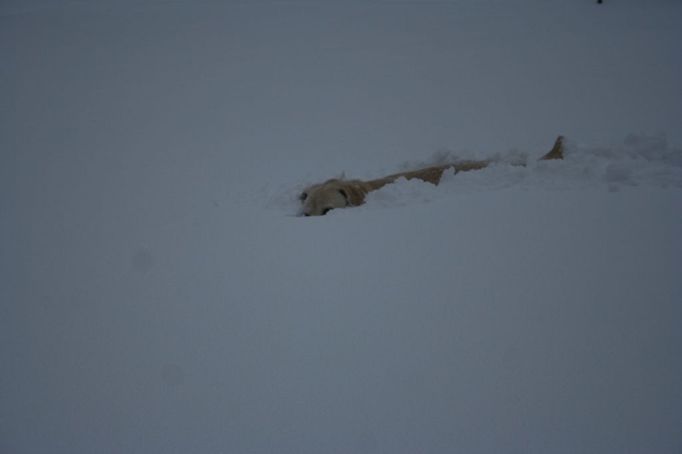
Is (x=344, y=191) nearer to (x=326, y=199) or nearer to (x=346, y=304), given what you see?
(x=326, y=199)

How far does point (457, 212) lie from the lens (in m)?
3.04

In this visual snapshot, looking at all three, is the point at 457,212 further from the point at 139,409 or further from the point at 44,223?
the point at 44,223

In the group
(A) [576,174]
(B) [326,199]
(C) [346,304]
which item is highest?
(B) [326,199]

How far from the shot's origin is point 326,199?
4.62 metres

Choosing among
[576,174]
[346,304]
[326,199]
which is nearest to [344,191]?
[326,199]

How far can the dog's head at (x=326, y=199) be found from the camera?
457 cm

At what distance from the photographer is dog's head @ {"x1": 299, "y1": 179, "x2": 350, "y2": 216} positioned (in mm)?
4570

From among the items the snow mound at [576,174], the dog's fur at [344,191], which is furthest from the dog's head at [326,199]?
the snow mound at [576,174]

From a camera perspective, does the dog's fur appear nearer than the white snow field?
No


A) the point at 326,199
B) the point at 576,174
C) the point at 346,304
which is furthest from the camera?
the point at 326,199

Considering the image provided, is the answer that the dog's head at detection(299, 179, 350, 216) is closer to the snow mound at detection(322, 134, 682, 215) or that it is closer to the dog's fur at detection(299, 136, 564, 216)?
the dog's fur at detection(299, 136, 564, 216)

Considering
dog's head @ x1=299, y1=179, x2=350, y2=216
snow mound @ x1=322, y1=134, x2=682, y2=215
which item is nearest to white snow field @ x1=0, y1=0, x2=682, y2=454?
snow mound @ x1=322, y1=134, x2=682, y2=215

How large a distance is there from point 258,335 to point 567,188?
238cm

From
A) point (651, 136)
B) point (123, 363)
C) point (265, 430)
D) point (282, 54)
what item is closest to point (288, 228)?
point (123, 363)
